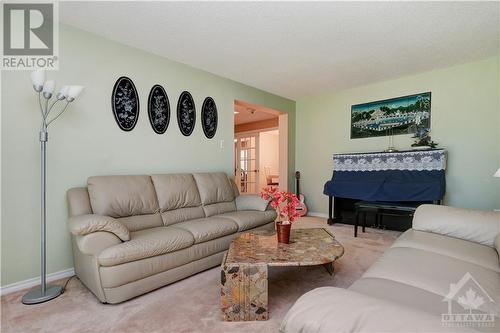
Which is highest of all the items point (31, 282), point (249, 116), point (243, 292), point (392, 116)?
point (249, 116)

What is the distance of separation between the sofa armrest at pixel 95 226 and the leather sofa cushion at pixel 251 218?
1197 millimetres

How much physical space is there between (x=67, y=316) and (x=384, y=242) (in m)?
3.49

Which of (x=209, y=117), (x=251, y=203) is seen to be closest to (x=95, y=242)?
(x=251, y=203)

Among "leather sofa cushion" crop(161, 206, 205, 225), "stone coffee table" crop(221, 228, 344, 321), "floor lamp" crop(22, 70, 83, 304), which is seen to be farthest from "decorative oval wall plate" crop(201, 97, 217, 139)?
"stone coffee table" crop(221, 228, 344, 321)

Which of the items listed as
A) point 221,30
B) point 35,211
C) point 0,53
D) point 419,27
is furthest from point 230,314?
point 419,27

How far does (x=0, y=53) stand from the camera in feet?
6.97

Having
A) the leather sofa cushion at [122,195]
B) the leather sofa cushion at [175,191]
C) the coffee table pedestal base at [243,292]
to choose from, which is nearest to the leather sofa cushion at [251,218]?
the leather sofa cushion at [175,191]

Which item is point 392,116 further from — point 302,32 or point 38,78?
point 38,78

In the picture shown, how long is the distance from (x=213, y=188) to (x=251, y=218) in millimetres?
671

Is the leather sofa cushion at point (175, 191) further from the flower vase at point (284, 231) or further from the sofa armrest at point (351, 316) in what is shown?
the sofa armrest at point (351, 316)

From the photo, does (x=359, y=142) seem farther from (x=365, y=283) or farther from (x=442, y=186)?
(x=365, y=283)

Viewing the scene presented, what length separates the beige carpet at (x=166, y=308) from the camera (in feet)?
5.31

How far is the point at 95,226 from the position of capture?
1.88 meters

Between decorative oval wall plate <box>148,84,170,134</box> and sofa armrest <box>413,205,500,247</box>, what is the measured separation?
9.67 feet
